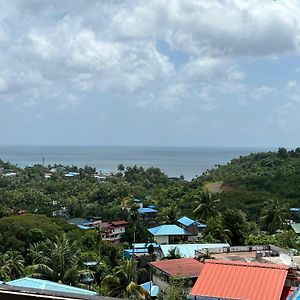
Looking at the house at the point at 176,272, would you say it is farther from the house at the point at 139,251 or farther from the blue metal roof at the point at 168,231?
the blue metal roof at the point at 168,231

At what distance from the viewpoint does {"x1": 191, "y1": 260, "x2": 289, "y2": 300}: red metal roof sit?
11.9 meters

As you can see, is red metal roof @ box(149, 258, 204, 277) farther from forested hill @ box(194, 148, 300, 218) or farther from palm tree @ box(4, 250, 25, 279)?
forested hill @ box(194, 148, 300, 218)

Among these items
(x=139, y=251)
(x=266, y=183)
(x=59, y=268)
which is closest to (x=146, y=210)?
(x=266, y=183)

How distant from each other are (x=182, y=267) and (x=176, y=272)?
657mm

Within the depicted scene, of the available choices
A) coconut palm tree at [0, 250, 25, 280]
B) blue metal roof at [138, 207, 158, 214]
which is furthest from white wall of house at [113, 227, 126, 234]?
coconut palm tree at [0, 250, 25, 280]

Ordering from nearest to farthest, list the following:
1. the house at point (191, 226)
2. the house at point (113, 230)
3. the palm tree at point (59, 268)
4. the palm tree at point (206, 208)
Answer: the palm tree at point (59, 268) < the palm tree at point (206, 208) < the house at point (191, 226) < the house at point (113, 230)

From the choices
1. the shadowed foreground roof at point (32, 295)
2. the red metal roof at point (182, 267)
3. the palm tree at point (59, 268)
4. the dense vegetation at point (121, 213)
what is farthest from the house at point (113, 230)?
the shadowed foreground roof at point (32, 295)

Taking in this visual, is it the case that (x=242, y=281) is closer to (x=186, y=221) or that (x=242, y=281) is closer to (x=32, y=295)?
(x=32, y=295)

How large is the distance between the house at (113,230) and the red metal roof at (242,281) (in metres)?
33.2

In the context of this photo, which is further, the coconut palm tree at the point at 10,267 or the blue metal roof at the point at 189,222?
the blue metal roof at the point at 189,222

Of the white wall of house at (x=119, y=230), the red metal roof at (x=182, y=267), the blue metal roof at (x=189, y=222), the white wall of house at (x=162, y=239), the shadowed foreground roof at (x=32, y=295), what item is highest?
the shadowed foreground roof at (x=32, y=295)

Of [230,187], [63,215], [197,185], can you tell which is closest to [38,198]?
[63,215]

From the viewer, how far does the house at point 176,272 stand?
51.8 ft

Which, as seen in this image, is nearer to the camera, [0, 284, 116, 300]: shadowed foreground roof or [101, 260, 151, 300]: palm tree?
[0, 284, 116, 300]: shadowed foreground roof
